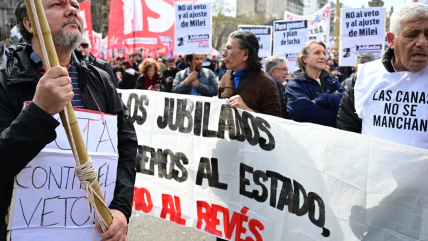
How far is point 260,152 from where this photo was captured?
292 centimetres

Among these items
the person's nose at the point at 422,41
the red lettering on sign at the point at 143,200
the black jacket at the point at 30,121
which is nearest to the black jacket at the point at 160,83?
the red lettering on sign at the point at 143,200

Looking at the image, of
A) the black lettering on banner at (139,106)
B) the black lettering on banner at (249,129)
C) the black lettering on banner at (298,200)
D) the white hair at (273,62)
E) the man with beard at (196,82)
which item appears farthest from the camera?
the man with beard at (196,82)

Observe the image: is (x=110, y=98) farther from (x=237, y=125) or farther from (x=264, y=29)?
(x=264, y=29)

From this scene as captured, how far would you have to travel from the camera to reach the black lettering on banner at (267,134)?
9.36ft

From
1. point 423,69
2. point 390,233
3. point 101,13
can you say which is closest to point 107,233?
point 390,233

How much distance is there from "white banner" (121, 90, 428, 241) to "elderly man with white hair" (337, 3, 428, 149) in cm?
13

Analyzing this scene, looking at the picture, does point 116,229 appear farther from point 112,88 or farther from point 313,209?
point 313,209

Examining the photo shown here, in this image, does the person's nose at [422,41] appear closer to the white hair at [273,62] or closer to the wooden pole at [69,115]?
the wooden pole at [69,115]

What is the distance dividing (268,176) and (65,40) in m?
1.68

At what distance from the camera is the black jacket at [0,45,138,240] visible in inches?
56.4

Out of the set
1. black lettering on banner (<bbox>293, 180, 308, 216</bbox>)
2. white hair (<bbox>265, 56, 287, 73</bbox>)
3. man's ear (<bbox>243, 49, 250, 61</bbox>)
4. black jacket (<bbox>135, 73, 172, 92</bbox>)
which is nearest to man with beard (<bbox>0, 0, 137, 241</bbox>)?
black lettering on banner (<bbox>293, 180, 308, 216</bbox>)

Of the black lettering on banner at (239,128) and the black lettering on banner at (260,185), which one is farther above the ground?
the black lettering on banner at (239,128)

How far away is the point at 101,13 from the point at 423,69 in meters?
56.3

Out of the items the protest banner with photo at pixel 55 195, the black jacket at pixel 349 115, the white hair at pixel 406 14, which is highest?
the white hair at pixel 406 14
